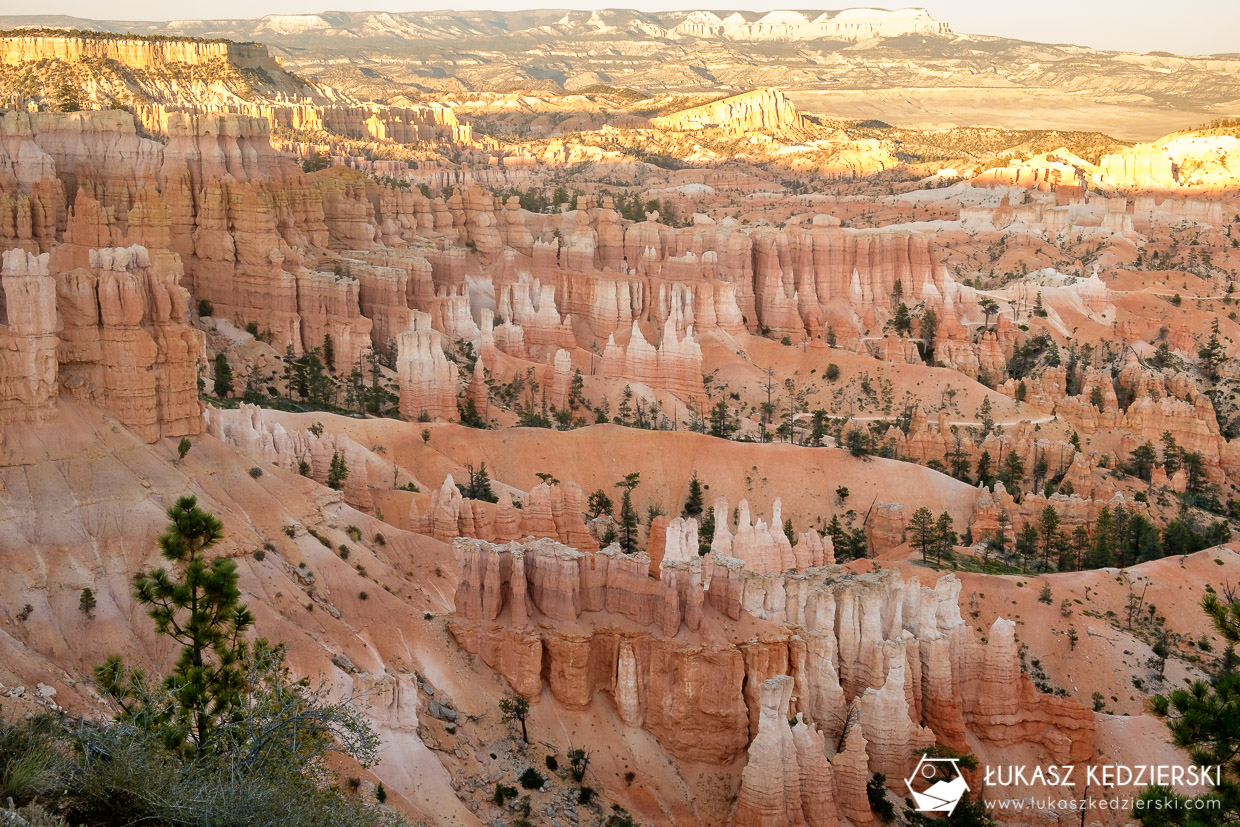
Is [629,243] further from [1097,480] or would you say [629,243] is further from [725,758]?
[725,758]

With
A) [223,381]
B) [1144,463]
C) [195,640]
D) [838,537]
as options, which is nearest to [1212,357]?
[1144,463]

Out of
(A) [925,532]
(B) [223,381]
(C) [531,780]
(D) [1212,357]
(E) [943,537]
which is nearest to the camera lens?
(C) [531,780]

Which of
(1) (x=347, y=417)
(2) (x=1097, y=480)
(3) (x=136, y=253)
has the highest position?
(3) (x=136, y=253)

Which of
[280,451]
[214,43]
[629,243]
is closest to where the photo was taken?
[280,451]

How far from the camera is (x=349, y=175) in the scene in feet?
272

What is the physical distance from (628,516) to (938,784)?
19025 millimetres

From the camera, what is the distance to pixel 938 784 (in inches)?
1368

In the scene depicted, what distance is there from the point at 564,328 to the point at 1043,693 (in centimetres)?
4419

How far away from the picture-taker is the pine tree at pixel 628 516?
49.2 meters

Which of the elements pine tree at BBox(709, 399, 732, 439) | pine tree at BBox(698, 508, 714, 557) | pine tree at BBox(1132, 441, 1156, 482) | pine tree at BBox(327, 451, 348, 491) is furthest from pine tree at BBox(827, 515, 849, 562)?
pine tree at BBox(1132, 441, 1156, 482)

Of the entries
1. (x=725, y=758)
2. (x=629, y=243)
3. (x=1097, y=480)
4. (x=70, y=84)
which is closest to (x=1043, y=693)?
(x=725, y=758)

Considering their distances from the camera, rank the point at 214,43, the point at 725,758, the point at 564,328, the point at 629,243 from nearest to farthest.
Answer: the point at 725,758, the point at 564,328, the point at 629,243, the point at 214,43

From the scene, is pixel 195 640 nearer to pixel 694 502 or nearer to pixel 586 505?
pixel 586 505

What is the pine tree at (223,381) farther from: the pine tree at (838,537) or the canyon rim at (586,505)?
the pine tree at (838,537)
